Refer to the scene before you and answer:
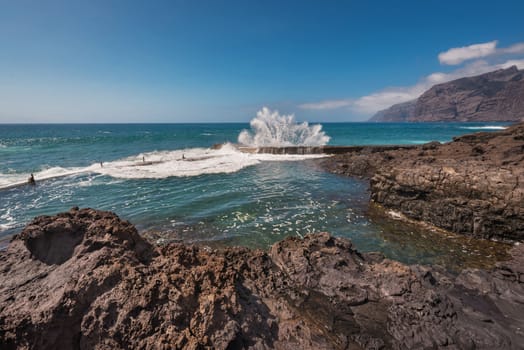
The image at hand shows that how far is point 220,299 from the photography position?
3.55 metres

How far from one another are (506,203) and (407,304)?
7404mm

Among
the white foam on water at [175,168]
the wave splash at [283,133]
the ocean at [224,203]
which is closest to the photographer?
the ocean at [224,203]

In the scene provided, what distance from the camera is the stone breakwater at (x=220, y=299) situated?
3.05m

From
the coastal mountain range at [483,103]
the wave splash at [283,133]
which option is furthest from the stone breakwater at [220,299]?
the coastal mountain range at [483,103]

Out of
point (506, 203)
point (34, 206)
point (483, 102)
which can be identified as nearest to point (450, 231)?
point (506, 203)

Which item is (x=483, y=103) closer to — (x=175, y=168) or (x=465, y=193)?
(x=465, y=193)

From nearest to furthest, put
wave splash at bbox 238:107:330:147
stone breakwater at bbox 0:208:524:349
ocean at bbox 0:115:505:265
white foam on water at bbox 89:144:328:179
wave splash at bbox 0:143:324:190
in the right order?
stone breakwater at bbox 0:208:524:349 < ocean at bbox 0:115:505:265 < wave splash at bbox 0:143:324:190 < white foam on water at bbox 89:144:328:179 < wave splash at bbox 238:107:330:147

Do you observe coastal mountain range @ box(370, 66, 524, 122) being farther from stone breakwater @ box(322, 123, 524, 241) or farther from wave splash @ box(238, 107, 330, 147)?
stone breakwater @ box(322, 123, 524, 241)

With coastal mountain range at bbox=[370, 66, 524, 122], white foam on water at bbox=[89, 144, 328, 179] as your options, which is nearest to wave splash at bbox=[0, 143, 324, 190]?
white foam on water at bbox=[89, 144, 328, 179]

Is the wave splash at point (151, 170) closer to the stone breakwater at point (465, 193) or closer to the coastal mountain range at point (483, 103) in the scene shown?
the stone breakwater at point (465, 193)

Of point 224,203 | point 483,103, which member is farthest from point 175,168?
point 483,103

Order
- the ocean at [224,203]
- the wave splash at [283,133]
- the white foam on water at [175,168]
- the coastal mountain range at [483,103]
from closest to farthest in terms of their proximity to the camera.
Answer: the ocean at [224,203] < the white foam on water at [175,168] < the wave splash at [283,133] < the coastal mountain range at [483,103]

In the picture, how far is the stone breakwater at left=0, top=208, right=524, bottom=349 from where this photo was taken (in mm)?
3049

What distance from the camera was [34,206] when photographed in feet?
43.7
